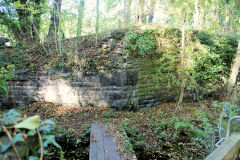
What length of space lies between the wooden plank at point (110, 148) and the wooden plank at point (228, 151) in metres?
2.31

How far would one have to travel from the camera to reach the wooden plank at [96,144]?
148 inches

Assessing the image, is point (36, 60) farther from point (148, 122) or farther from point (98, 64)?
point (148, 122)

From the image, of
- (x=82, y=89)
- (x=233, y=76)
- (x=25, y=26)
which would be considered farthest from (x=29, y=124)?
(x=25, y=26)

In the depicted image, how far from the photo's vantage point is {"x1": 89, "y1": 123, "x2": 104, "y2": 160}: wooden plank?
3.76 meters

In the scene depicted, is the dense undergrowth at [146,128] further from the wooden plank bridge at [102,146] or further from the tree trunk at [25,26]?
the tree trunk at [25,26]

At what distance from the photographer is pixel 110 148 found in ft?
13.5

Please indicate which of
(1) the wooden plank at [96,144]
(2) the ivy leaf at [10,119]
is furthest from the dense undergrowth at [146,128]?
(2) the ivy leaf at [10,119]

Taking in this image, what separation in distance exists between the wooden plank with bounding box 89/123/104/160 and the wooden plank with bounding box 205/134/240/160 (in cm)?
246

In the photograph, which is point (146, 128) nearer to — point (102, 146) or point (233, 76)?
point (102, 146)

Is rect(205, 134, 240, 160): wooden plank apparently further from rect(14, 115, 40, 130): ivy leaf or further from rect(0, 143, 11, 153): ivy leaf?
rect(0, 143, 11, 153): ivy leaf

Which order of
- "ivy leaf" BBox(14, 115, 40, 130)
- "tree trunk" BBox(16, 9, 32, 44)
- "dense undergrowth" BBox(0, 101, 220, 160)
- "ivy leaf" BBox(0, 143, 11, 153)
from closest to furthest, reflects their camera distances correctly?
"ivy leaf" BBox(0, 143, 11, 153)
"ivy leaf" BBox(14, 115, 40, 130)
"dense undergrowth" BBox(0, 101, 220, 160)
"tree trunk" BBox(16, 9, 32, 44)

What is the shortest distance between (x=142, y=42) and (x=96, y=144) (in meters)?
4.77

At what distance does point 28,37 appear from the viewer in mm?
10281

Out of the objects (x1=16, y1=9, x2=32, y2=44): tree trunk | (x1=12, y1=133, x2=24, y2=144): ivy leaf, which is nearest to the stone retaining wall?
(x1=16, y1=9, x2=32, y2=44): tree trunk
